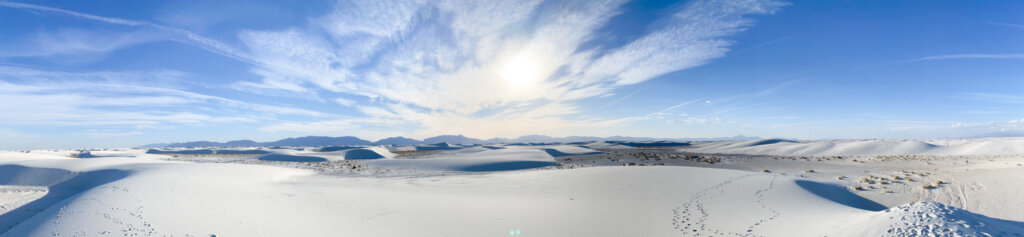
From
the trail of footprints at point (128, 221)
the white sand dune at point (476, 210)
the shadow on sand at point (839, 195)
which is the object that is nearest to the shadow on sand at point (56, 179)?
the white sand dune at point (476, 210)

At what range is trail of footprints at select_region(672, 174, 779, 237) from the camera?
6.92 meters

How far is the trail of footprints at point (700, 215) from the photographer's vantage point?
6920mm

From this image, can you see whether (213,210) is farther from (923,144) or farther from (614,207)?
(923,144)

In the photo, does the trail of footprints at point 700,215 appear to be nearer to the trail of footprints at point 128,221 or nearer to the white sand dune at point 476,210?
the white sand dune at point 476,210

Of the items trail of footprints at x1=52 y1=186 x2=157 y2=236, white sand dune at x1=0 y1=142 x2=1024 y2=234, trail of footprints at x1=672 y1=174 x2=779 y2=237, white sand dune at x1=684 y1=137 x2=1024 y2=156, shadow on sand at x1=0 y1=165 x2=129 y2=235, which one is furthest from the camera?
white sand dune at x1=684 y1=137 x2=1024 y2=156

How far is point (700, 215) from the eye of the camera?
8.30 m

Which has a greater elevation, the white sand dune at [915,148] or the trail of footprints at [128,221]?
the white sand dune at [915,148]

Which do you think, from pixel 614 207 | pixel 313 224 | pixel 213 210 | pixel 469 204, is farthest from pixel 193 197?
pixel 614 207

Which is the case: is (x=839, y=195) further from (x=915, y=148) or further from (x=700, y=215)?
(x=915, y=148)

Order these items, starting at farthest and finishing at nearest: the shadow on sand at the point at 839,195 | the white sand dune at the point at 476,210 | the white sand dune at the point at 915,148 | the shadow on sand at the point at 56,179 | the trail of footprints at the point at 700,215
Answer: the white sand dune at the point at 915,148, the shadow on sand at the point at 56,179, the shadow on sand at the point at 839,195, the trail of footprints at the point at 700,215, the white sand dune at the point at 476,210

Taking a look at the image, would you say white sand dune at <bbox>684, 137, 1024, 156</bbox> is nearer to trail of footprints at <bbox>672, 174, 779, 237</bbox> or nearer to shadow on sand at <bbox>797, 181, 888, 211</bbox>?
shadow on sand at <bbox>797, 181, 888, 211</bbox>

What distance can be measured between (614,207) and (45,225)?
441 inches

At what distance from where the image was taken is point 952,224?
5.43m

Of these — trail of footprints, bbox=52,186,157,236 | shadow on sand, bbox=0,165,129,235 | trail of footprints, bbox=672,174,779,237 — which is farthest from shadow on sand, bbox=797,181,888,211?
shadow on sand, bbox=0,165,129,235
